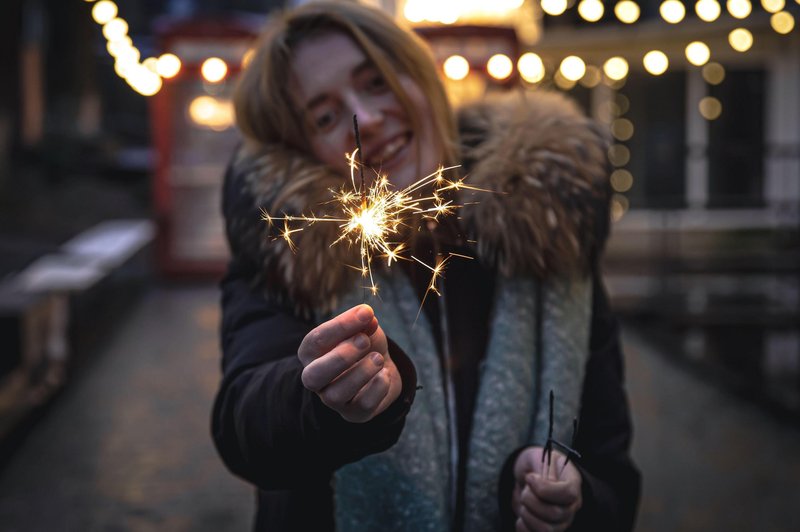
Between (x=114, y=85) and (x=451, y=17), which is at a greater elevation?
(x=114, y=85)

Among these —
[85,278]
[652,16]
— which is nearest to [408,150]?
[85,278]

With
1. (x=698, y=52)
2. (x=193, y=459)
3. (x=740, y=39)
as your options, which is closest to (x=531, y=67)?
(x=698, y=52)

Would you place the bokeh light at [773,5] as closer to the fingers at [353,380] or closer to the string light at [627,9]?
the string light at [627,9]

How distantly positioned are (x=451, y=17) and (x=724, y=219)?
5.80 m

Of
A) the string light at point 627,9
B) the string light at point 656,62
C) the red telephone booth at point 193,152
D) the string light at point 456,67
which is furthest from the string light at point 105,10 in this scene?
the red telephone booth at point 193,152

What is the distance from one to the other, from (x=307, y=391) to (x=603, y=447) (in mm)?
758

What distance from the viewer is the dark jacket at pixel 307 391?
1204mm

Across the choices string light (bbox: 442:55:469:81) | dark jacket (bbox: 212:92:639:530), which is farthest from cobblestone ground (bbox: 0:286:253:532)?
string light (bbox: 442:55:469:81)

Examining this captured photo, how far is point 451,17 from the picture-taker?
985cm

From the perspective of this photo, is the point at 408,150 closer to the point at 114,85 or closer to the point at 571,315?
the point at 571,315

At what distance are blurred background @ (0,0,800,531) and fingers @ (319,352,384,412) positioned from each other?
2.96 feet

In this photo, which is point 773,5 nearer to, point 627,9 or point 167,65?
point 627,9

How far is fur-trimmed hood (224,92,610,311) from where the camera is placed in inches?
59.4

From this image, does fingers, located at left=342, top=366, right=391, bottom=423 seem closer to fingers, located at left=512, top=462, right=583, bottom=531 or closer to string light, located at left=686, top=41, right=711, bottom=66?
fingers, located at left=512, top=462, right=583, bottom=531
